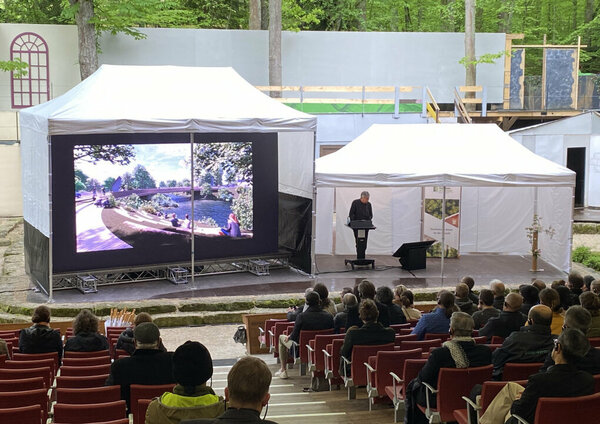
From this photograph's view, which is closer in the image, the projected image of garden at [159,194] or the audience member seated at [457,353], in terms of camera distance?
the audience member seated at [457,353]

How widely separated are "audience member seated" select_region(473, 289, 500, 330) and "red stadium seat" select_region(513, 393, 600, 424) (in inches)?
151

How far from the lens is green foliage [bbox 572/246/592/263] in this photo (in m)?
20.2

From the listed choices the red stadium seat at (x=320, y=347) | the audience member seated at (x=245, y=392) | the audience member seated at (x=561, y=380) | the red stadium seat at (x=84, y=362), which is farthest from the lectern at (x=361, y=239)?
the audience member seated at (x=245, y=392)

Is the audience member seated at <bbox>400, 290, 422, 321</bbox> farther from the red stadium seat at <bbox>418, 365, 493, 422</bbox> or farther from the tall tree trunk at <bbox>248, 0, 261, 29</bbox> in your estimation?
the tall tree trunk at <bbox>248, 0, 261, 29</bbox>

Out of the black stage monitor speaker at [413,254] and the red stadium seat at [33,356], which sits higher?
the red stadium seat at [33,356]

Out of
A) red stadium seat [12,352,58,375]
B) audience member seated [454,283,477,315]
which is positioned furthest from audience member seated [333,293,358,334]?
red stadium seat [12,352,58,375]

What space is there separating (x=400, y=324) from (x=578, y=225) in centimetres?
1685

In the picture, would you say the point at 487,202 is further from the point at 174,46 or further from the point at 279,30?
the point at 174,46

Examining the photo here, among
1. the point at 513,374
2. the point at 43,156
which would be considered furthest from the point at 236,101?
the point at 513,374

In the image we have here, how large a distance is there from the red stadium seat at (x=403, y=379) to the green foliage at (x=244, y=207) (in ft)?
32.6

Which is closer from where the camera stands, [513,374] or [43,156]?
[513,374]

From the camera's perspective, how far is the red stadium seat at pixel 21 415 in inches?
222

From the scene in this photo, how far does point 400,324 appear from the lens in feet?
32.6

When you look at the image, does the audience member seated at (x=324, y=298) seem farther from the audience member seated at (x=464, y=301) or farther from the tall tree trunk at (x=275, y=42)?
the tall tree trunk at (x=275, y=42)
